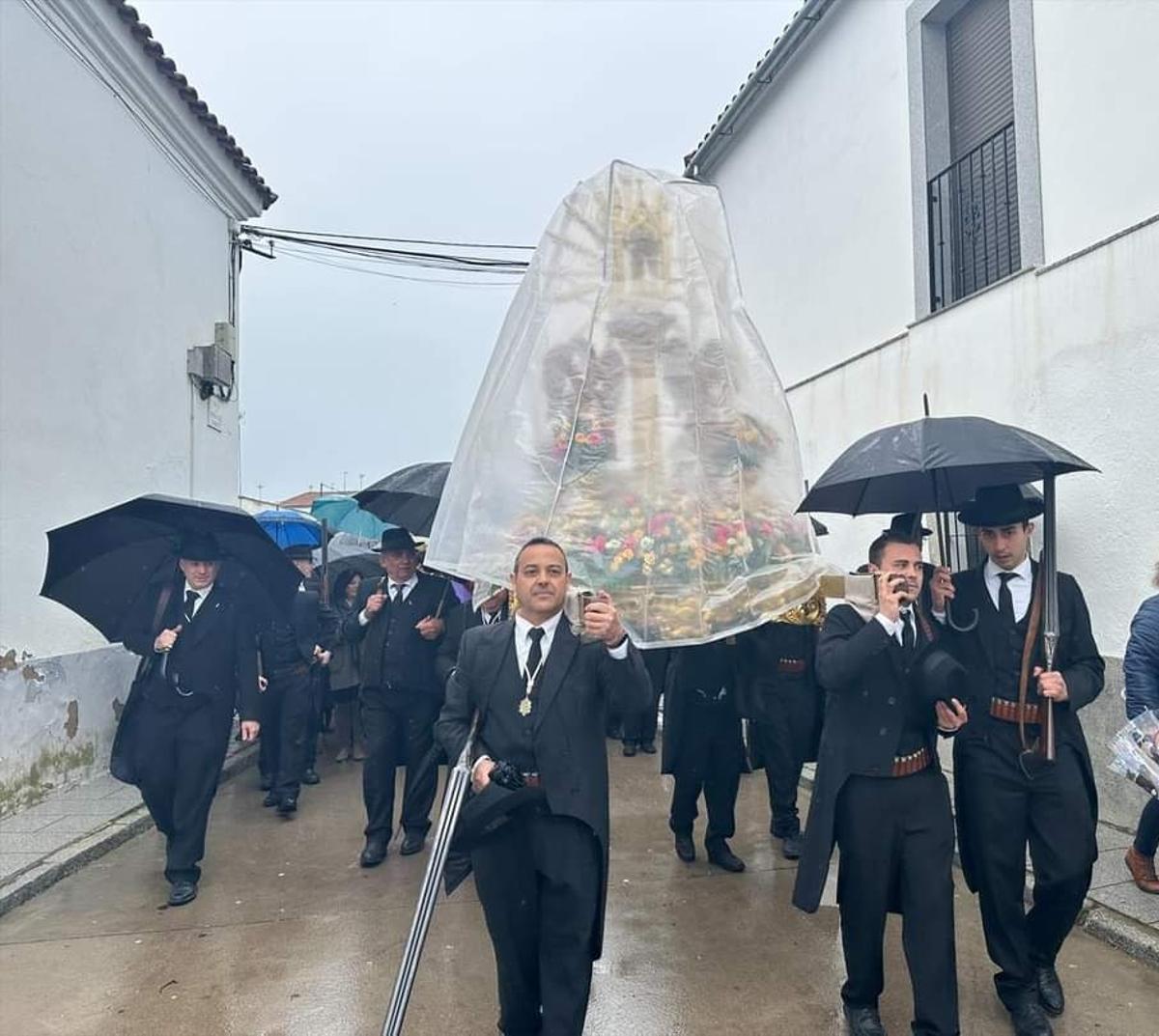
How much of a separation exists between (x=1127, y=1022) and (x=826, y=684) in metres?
1.69

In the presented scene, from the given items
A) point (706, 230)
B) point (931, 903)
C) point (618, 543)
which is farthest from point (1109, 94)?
point (931, 903)

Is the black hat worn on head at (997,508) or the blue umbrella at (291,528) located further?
the blue umbrella at (291,528)

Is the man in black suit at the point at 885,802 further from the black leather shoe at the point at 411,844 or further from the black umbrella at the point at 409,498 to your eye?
the black umbrella at the point at 409,498

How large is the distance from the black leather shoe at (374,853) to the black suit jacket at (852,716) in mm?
2737

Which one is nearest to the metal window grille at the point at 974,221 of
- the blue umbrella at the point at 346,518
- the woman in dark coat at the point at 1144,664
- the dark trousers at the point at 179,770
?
the woman in dark coat at the point at 1144,664

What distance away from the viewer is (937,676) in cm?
308

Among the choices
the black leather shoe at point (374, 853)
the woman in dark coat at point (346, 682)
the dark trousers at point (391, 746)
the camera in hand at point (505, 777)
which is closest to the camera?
the camera in hand at point (505, 777)

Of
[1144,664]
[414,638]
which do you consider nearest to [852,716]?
[1144,664]

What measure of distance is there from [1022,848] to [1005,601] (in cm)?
90

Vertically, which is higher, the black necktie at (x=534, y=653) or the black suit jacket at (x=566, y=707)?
the black necktie at (x=534, y=653)

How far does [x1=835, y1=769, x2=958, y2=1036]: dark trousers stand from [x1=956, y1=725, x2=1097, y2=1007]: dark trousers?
0.86 ft

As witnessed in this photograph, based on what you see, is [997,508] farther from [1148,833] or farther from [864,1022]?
[1148,833]

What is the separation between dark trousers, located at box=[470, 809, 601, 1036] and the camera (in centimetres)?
288

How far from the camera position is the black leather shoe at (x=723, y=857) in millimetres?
4973
